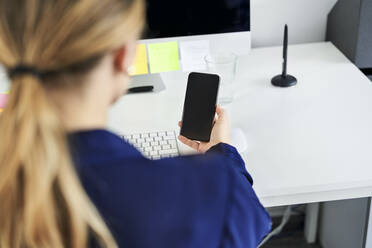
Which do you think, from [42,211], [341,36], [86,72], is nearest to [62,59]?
[86,72]

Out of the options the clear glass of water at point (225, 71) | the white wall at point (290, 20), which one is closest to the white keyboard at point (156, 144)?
the clear glass of water at point (225, 71)

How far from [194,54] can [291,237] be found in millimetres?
824

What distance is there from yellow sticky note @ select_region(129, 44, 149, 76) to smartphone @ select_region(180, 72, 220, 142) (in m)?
0.32

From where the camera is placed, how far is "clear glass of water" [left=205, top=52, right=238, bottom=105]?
1241mm

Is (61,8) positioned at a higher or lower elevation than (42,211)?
higher

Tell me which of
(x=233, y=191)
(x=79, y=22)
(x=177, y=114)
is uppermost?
(x=79, y=22)

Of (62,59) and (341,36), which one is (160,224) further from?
(341,36)

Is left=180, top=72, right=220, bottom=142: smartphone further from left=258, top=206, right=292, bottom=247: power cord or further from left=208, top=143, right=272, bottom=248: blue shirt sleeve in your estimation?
left=258, top=206, right=292, bottom=247: power cord

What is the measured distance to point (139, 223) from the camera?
1.83 feet

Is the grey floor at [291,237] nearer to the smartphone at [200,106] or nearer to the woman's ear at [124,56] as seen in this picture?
the smartphone at [200,106]

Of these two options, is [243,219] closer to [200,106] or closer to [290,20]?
[200,106]

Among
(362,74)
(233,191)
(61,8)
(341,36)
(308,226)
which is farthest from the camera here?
(308,226)

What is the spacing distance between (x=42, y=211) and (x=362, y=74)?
105 centimetres

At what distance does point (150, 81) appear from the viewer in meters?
1.34
